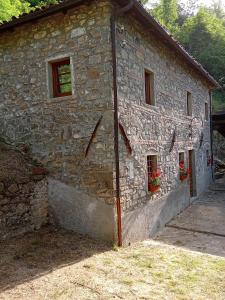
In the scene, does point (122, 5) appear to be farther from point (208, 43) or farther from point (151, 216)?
point (208, 43)

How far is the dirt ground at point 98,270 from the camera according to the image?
422 centimetres

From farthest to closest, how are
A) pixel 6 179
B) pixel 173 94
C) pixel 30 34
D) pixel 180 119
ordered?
pixel 180 119
pixel 173 94
pixel 30 34
pixel 6 179

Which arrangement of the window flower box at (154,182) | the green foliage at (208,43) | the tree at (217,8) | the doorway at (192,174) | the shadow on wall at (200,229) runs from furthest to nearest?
the tree at (217,8)
the green foliage at (208,43)
the doorway at (192,174)
the window flower box at (154,182)
the shadow on wall at (200,229)

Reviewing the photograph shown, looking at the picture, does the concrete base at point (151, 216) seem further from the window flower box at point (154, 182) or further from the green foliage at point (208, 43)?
the green foliage at point (208, 43)

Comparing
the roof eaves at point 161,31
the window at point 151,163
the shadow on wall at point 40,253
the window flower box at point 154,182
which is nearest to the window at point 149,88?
the roof eaves at point 161,31

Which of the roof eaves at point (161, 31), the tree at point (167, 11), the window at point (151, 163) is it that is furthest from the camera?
the tree at point (167, 11)

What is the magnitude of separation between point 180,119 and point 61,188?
5208 mm

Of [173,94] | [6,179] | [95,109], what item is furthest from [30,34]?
[173,94]

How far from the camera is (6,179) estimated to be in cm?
595

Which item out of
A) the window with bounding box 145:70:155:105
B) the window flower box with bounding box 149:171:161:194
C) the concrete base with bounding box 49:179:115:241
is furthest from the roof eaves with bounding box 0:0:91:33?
the window flower box with bounding box 149:171:161:194

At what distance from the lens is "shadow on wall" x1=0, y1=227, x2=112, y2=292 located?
464cm

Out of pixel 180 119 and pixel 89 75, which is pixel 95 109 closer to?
pixel 89 75

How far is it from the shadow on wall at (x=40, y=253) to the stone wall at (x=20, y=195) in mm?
250

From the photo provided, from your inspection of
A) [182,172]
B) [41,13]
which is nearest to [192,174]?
[182,172]
